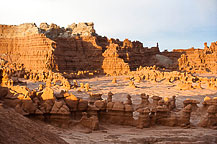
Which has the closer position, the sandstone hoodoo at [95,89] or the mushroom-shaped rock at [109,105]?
the sandstone hoodoo at [95,89]

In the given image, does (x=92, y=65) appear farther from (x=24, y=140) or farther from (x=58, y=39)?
(x=24, y=140)

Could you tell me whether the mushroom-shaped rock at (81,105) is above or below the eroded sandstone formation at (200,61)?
below

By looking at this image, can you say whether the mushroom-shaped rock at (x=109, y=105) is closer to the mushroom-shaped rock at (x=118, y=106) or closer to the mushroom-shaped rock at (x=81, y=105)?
the mushroom-shaped rock at (x=118, y=106)

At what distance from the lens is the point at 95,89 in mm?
16078

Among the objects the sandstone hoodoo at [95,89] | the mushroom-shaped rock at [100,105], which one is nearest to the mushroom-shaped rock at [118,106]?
the sandstone hoodoo at [95,89]

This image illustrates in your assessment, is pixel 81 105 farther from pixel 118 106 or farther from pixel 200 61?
pixel 200 61

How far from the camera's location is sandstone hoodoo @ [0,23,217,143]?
5.97m

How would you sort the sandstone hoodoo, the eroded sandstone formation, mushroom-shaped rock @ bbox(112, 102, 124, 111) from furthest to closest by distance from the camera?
1. the eroded sandstone formation
2. mushroom-shaped rock @ bbox(112, 102, 124, 111)
3. the sandstone hoodoo

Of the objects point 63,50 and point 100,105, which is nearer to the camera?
point 100,105

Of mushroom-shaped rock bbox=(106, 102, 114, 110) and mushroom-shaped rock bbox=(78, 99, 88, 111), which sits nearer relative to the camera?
mushroom-shaped rock bbox=(78, 99, 88, 111)

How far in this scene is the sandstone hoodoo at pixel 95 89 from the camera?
5969 millimetres

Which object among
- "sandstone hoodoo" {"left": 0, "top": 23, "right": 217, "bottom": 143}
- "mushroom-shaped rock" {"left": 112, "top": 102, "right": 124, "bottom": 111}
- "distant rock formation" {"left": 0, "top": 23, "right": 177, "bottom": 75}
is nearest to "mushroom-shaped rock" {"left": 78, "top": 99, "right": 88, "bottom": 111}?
"sandstone hoodoo" {"left": 0, "top": 23, "right": 217, "bottom": 143}

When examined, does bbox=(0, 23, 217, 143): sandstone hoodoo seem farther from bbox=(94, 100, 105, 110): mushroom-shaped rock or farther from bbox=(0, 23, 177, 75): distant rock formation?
bbox=(0, 23, 177, 75): distant rock formation

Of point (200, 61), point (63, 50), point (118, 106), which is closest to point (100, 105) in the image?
point (118, 106)
